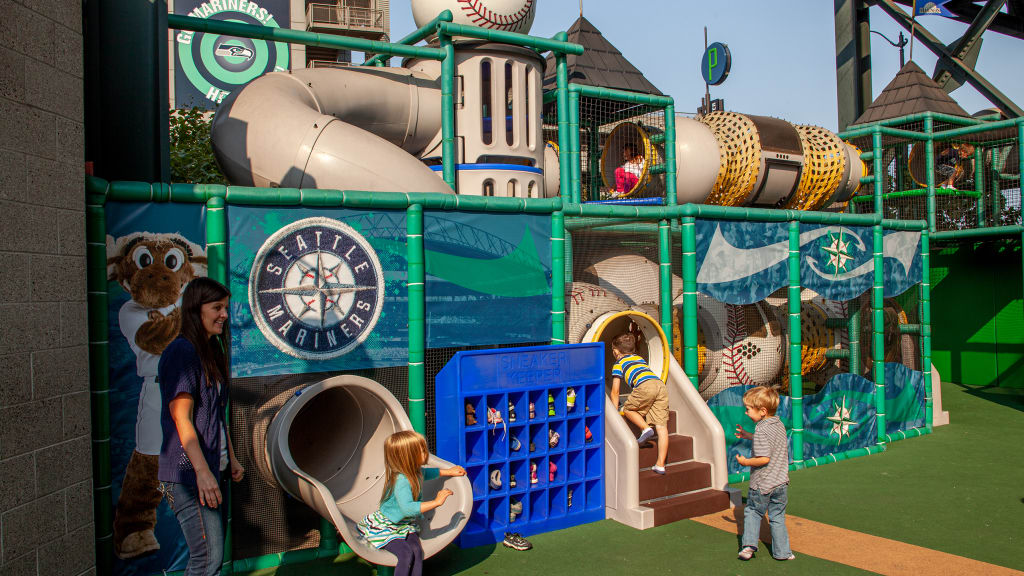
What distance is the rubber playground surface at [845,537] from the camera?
5.91 meters

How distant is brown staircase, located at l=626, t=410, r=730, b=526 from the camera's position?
707 cm

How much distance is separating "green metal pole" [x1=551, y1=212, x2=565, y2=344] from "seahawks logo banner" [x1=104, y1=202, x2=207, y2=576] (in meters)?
3.04

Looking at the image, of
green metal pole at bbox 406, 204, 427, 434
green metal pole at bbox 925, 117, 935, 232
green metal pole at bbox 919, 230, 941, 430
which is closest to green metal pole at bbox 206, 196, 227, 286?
green metal pole at bbox 406, 204, 427, 434

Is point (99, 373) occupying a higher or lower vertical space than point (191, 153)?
lower

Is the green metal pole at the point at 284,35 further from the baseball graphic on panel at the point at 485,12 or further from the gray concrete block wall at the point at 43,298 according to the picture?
the gray concrete block wall at the point at 43,298

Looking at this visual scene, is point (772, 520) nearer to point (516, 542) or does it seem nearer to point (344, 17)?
point (516, 542)

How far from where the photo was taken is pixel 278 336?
6.05 m

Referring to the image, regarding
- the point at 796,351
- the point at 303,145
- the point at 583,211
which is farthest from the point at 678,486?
the point at 303,145

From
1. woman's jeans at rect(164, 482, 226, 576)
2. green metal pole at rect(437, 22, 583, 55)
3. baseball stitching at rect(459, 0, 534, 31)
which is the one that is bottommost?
woman's jeans at rect(164, 482, 226, 576)

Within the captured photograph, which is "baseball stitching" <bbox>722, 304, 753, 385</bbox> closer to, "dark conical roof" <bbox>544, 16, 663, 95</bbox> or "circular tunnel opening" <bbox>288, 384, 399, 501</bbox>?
"circular tunnel opening" <bbox>288, 384, 399, 501</bbox>

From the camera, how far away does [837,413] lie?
31.1 ft

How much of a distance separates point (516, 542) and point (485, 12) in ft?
18.8

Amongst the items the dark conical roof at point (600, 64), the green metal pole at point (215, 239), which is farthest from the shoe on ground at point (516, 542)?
the dark conical roof at point (600, 64)

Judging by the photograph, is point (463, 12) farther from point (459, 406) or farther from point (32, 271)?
point (32, 271)
